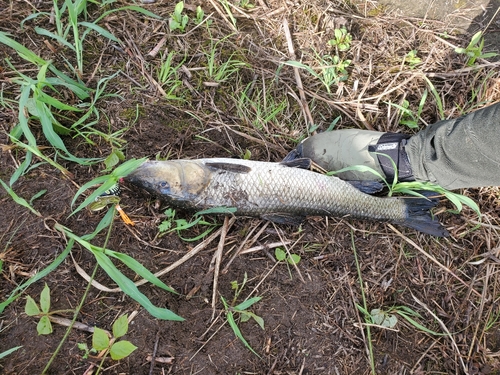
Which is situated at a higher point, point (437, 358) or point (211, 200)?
point (211, 200)

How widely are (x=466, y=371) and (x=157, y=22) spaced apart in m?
4.01

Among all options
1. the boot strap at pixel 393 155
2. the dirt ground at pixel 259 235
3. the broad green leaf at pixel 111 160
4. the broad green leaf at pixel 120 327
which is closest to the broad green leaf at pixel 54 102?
the dirt ground at pixel 259 235

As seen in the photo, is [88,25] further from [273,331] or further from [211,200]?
[273,331]

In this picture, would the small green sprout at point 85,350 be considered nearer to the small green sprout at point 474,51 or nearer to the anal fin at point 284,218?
the anal fin at point 284,218

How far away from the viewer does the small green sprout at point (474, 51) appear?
3.51 m

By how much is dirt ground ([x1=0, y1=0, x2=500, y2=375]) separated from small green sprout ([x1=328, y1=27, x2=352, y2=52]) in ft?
0.31

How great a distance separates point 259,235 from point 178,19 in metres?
2.01

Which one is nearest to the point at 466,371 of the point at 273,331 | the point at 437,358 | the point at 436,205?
the point at 437,358

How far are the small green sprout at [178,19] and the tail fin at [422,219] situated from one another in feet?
8.15

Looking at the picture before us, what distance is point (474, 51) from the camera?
356cm

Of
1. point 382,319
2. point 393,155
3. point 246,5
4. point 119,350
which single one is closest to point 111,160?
point 119,350

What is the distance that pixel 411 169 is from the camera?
3.27 meters

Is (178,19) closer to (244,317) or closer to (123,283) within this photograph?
(123,283)

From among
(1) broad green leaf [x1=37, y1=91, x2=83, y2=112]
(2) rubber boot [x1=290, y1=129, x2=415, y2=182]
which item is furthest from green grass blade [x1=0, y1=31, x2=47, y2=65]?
(2) rubber boot [x1=290, y1=129, x2=415, y2=182]
